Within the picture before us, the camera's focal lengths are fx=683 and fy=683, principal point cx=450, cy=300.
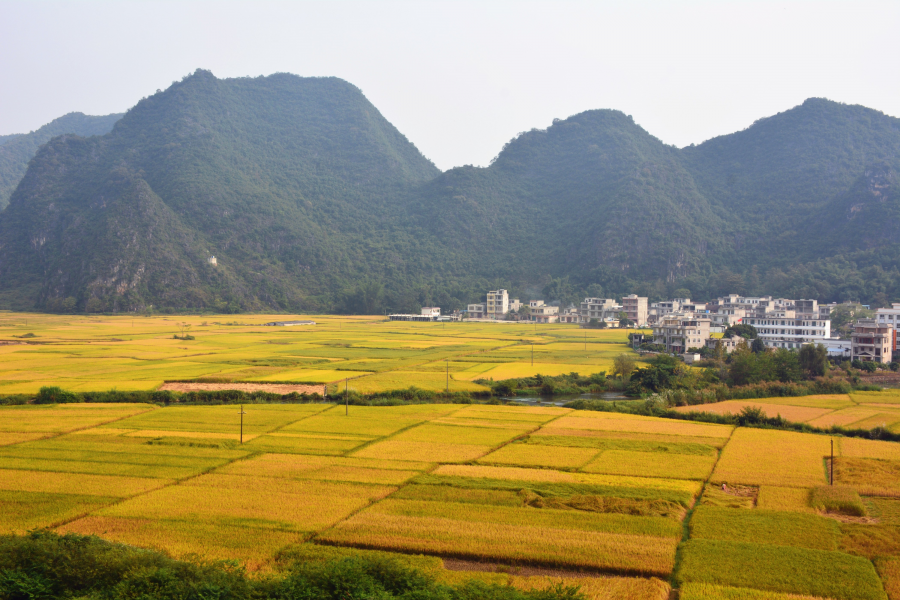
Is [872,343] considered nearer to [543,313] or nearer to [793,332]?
[793,332]

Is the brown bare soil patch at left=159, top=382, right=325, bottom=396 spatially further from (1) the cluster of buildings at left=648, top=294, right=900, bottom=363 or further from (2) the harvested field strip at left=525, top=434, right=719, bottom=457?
(1) the cluster of buildings at left=648, top=294, right=900, bottom=363

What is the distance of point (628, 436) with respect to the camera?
21469 millimetres

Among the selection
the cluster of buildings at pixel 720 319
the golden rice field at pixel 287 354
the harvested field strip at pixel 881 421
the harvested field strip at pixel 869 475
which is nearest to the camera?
the harvested field strip at pixel 869 475

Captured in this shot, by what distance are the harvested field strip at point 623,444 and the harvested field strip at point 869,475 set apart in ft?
10.3

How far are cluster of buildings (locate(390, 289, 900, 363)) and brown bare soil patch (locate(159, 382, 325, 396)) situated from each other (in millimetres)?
26847

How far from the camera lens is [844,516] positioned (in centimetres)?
1383

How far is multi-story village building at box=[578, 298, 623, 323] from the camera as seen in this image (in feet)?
257

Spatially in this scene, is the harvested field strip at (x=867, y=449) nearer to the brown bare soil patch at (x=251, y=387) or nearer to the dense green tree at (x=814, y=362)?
the dense green tree at (x=814, y=362)

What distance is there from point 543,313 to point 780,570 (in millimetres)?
73799

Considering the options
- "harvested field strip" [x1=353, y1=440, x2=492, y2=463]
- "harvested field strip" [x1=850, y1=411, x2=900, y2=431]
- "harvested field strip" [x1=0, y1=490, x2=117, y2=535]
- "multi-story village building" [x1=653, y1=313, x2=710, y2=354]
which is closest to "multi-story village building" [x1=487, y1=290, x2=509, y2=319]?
"multi-story village building" [x1=653, y1=313, x2=710, y2=354]

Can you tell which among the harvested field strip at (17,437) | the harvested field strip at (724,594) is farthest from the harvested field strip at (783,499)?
the harvested field strip at (17,437)

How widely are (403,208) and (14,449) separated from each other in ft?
397

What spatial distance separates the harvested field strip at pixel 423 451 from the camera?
18531 mm

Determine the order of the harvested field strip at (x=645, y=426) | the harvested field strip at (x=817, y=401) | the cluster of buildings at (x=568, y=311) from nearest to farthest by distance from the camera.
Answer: the harvested field strip at (x=645, y=426)
the harvested field strip at (x=817, y=401)
the cluster of buildings at (x=568, y=311)
